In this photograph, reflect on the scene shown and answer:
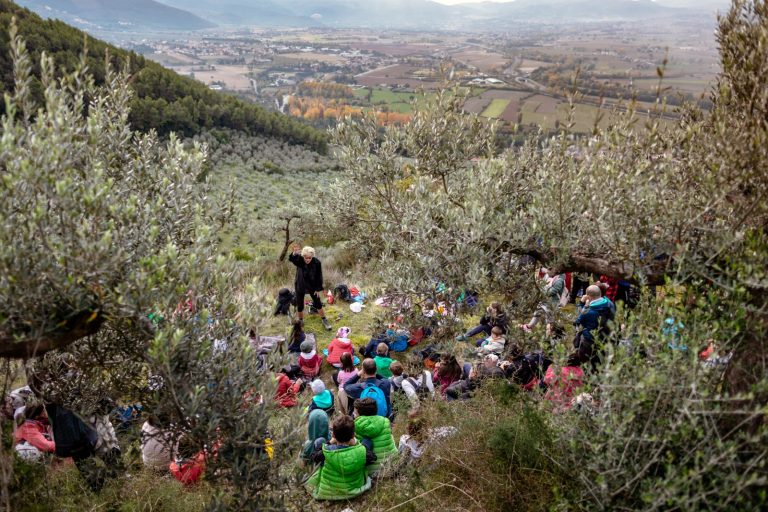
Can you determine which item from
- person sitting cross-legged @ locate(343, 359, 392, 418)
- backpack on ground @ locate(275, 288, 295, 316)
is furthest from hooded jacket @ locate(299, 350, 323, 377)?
backpack on ground @ locate(275, 288, 295, 316)

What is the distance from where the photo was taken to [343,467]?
7.34m

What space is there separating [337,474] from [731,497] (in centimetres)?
524

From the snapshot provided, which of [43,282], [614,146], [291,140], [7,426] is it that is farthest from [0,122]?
[291,140]

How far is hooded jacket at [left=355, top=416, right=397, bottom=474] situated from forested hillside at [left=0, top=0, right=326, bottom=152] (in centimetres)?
3483

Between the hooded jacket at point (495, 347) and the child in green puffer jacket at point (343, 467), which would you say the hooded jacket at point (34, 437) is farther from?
the hooded jacket at point (495, 347)

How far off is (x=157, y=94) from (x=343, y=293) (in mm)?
43713

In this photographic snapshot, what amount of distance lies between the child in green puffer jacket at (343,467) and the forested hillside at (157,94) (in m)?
35.1

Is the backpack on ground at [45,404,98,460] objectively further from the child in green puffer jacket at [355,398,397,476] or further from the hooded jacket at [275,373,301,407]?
the child in green puffer jacket at [355,398,397,476]

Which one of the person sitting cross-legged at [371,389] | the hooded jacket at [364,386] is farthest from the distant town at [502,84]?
the hooded jacket at [364,386]

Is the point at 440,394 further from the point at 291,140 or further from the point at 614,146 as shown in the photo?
the point at 291,140

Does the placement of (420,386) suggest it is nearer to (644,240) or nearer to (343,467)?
(343,467)

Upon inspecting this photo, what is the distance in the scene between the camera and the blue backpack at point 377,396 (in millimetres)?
8812

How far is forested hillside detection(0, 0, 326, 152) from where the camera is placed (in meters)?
A: 39.5

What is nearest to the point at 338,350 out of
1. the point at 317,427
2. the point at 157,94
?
the point at 317,427
